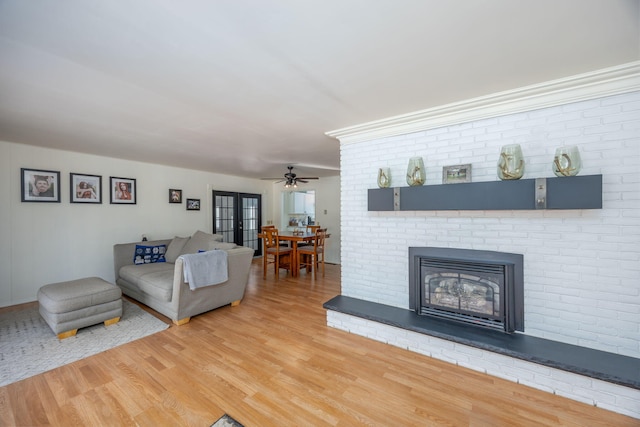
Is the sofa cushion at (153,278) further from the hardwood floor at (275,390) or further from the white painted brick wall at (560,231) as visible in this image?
the white painted brick wall at (560,231)

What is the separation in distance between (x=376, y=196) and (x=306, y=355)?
1.76 metres

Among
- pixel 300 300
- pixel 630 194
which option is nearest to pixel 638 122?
pixel 630 194

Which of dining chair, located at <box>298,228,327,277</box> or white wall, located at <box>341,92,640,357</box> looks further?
dining chair, located at <box>298,228,327,277</box>

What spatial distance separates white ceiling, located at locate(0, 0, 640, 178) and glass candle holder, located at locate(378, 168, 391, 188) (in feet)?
1.97

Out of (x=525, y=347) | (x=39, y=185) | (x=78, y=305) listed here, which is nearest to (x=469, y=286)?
(x=525, y=347)

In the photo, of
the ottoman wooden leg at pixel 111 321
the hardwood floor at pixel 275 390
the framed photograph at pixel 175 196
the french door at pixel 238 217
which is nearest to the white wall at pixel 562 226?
the hardwood floor at pixel 275 390

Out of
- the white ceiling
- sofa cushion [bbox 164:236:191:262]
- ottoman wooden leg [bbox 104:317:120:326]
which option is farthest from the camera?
sofa cushion [bbox 164:236:191:262]

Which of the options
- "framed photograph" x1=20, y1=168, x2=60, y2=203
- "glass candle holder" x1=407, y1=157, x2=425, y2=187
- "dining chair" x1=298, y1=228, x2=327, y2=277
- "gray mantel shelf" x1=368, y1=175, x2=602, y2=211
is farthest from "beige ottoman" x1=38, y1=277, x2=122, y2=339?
"glass candle holder" x1=407, y1=157, x2=425, y2=187

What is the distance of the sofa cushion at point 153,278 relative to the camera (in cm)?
311

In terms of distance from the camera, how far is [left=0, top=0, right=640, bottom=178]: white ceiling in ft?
4.08

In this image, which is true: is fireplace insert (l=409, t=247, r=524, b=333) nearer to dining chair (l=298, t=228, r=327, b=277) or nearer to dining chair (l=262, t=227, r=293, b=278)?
dining chair (l=298, t=228, r=327, b=277)

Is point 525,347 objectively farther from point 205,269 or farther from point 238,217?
point 238,217

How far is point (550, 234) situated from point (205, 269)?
139 inches

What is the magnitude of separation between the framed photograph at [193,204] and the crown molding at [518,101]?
4.33 m
